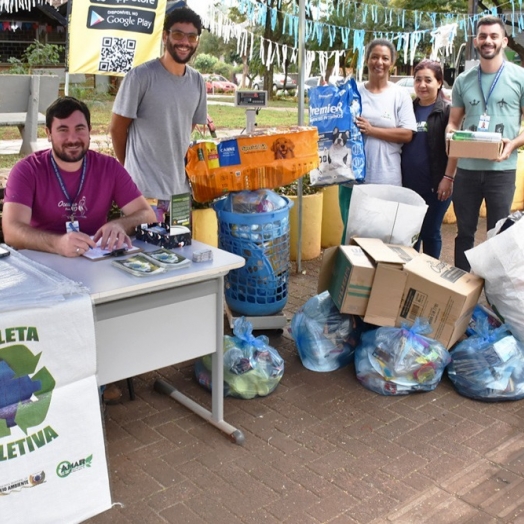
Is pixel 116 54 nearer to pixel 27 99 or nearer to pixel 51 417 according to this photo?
pixel 51 417

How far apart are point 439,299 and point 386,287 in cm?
29

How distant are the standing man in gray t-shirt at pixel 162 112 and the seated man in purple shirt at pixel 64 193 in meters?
0.67

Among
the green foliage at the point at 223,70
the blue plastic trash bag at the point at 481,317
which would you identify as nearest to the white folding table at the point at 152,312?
the blue plastic trash bag at the point at 481,317

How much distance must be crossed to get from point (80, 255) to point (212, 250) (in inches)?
23.0

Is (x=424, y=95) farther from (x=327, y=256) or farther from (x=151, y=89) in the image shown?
(x=151, y=89)

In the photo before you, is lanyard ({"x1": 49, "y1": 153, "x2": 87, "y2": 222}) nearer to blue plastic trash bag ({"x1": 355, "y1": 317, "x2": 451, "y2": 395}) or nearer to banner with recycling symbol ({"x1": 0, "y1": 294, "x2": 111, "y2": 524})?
banner with recycling symbol ({"x1": 0, "y1": 294, "x2": 111, "y2": 524})

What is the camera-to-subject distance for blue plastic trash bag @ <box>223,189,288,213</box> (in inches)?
159

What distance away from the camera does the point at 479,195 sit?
4.34 m

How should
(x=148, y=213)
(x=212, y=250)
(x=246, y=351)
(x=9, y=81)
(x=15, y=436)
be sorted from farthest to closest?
(x=9, y=81)
(x=246, y=351)
(x=148, y=213)
(x=212, y=250)
(x=15, y=436)

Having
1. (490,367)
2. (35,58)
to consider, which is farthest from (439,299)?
(35,58)

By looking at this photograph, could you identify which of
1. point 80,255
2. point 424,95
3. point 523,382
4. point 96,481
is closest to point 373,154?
point 424,95

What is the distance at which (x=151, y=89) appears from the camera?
12.6ft

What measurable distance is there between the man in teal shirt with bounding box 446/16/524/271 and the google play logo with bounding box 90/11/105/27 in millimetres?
2320

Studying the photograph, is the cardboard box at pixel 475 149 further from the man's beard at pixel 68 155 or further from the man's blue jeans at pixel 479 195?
the man's beard at pixel 68 155
